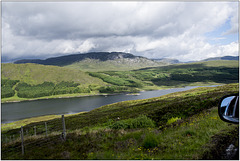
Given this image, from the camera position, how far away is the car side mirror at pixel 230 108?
337 cm

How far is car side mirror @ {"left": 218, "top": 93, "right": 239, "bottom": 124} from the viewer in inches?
132

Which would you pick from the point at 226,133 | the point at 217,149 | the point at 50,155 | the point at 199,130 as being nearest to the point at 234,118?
the point at 217,149

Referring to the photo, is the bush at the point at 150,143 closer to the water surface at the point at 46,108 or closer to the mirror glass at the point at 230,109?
the mirror glass at the point at 230,109

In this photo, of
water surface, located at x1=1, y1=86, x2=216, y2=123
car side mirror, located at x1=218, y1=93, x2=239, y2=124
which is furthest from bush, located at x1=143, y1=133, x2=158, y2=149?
water surface, located at x1=1, y1=86, x2=216, y2=123

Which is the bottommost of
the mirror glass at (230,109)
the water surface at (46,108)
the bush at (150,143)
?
the water surface at (46,108)

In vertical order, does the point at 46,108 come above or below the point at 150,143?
below

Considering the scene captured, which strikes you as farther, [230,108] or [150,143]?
[150,143]

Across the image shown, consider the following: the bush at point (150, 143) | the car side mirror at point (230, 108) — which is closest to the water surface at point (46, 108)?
the bush at point (150, 143)

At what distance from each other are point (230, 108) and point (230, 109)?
0.08 feet

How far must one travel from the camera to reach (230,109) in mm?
3541

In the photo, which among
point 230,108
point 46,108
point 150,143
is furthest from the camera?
point 46,108

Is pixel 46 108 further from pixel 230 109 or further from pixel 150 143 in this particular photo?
pixel 230 109

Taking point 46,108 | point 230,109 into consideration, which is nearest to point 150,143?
point 230,109

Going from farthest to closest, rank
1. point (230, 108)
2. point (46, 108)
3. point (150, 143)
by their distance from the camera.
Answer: point (46, 108)
point (150, 143)
point (230, 108)
